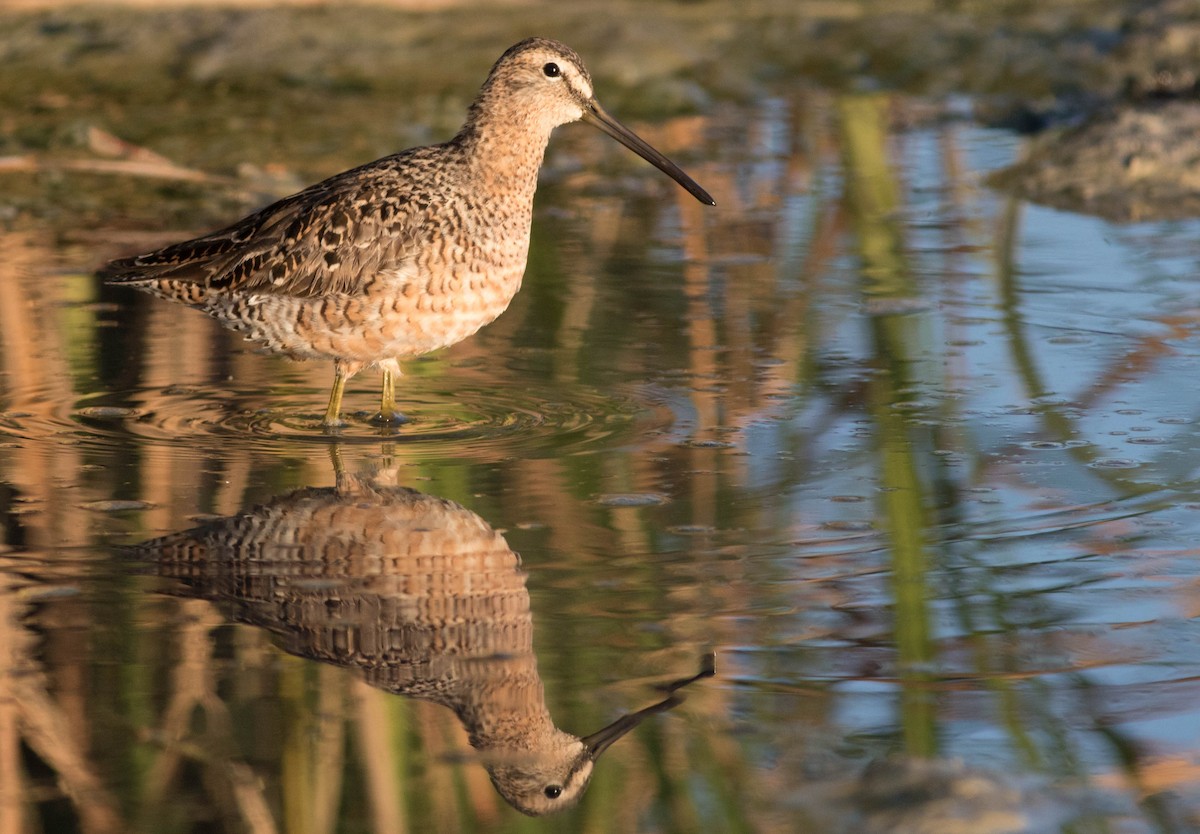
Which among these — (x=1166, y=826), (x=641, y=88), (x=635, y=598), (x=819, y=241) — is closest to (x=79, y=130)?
(x=641, y=88)

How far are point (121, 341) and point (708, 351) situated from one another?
5.45 feet

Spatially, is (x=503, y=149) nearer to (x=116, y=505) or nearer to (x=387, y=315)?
(x=387, y=315)

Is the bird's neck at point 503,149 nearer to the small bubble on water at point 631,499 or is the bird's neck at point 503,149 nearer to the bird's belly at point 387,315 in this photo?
the bird's belly at point 387,315

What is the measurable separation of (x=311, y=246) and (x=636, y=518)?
1304 millimetres

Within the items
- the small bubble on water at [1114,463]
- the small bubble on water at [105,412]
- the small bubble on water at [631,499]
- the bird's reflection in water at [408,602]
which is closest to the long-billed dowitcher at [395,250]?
the small bubble on water at [105,412]

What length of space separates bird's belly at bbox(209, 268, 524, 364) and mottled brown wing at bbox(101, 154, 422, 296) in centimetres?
5

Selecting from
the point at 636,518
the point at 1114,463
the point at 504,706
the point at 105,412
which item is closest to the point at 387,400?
the point at 105,412

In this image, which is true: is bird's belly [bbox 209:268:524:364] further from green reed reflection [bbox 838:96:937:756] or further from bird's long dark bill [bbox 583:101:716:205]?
green reed reflection [bbox 838:96:937:756]

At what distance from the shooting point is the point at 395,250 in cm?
463

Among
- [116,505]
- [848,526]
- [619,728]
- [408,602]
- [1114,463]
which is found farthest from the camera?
[1114,463]

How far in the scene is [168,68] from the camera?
8711mm

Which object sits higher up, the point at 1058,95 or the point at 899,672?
the point at 1058,95

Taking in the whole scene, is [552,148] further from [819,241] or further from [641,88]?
[819,241]

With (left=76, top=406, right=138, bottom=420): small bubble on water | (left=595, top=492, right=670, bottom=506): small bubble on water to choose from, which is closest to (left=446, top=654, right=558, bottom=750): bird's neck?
(left=595, top=492, right=670, bottom=506): small bubble on water
